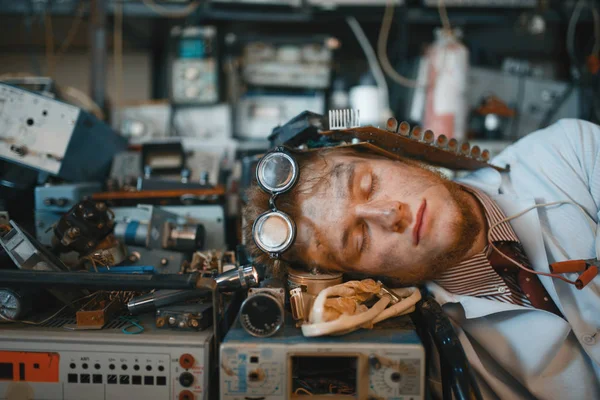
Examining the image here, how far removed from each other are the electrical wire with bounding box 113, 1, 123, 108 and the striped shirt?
6.66 feet

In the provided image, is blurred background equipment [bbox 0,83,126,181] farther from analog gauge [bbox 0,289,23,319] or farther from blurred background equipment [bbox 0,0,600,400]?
analog gauge [bbox 0,289,23,319]

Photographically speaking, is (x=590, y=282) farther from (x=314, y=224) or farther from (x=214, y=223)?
(x=214, y=223)

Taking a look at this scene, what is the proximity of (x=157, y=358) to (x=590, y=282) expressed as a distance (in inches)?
45.6

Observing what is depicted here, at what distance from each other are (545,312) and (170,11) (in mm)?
2220

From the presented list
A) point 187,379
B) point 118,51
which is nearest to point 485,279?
point 187,379

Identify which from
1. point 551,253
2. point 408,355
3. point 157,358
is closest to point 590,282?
point 551,253

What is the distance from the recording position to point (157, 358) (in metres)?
0.88

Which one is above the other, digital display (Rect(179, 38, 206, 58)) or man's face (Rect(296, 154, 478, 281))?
digital display (Rect(179, 38, 206, 58))

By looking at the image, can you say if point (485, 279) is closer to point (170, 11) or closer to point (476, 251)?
point (476, 251)

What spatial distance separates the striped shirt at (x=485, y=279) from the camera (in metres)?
1.17

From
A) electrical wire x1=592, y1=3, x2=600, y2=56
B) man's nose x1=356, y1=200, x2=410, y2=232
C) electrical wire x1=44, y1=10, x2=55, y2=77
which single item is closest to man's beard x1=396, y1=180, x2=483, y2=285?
man's nose x1=356, y1=200, x2=410, y2=232

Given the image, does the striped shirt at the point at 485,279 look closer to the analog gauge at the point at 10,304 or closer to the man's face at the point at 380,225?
the man's face at the point at 380,225

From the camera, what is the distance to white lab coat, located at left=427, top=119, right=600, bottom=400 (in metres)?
1.05

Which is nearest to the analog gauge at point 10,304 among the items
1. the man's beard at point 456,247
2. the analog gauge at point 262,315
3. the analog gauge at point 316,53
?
the analog gauge at point 262,315
